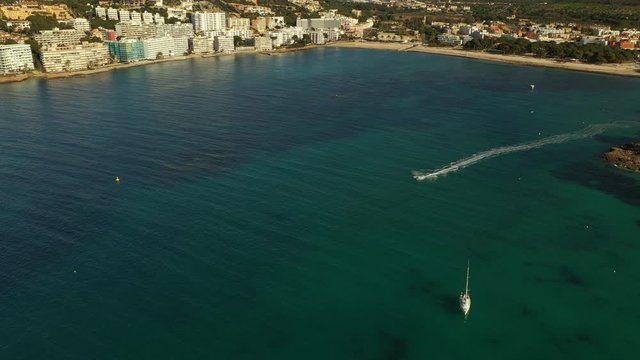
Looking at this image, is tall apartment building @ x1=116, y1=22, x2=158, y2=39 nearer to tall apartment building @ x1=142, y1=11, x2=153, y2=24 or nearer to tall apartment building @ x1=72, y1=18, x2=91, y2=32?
tall apartment building @ x1=72, y1=18, x2=91, y2=32

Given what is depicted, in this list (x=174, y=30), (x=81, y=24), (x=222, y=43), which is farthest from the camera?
(x=222, y=43)

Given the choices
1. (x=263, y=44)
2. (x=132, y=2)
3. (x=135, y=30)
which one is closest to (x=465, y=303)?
(x=135, y=30)

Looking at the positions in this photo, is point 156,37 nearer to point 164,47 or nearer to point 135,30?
point 164,47

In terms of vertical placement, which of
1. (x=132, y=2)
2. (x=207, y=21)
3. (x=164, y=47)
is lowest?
(x=164, y=47)

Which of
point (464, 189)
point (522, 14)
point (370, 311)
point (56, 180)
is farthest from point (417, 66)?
point (522, 14)

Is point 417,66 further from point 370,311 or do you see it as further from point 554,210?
point 370,311

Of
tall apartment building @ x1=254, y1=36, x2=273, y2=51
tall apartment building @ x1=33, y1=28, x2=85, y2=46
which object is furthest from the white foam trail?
tall apartment building @ x1=254, y1=36, x2=273, y2=51

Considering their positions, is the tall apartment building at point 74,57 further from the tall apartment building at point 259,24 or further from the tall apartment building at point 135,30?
the tall apartment building at point 259,24
